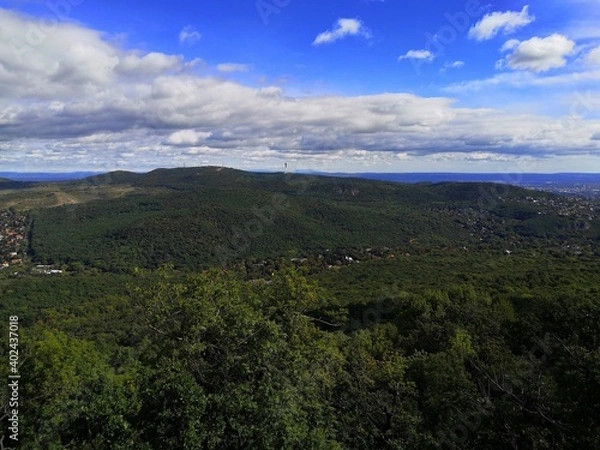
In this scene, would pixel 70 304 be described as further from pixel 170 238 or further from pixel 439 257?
pixel 439 257

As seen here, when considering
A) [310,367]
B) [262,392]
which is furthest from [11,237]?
[262,392]

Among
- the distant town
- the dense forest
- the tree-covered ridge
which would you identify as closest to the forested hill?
the distant town

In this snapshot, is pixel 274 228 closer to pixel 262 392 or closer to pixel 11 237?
pixel 11 237

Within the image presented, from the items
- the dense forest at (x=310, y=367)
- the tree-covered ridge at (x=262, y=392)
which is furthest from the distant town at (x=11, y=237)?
the tree-covered ridge at (x=262, y=392)

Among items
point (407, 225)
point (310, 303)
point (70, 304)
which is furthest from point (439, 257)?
point (310, 303)

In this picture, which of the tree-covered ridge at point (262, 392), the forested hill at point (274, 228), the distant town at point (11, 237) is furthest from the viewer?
the forested hill at point (274, 228)

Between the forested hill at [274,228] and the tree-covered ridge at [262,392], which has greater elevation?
the tree-covered ridge at [262,392]

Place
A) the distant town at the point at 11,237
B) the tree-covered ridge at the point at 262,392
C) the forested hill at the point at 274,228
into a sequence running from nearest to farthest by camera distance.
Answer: the tree-covered ridge at the point at 262,392
the distant town at the point at 11,237
the forested hill at the point at 274,228

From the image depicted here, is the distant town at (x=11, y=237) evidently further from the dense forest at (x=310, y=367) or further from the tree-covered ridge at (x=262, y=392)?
the tree-covered ridge at (x=262, y=392)

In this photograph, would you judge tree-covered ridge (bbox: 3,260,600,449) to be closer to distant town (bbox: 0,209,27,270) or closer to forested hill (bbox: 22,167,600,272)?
forested hill (bbox: 22,167,600,272)
